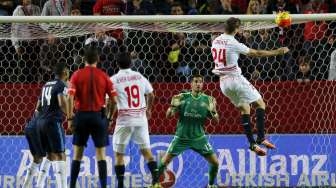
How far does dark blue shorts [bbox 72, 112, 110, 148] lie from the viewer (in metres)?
13.7

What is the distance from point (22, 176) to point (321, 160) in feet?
14.1

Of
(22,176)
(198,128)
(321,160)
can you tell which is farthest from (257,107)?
(22,176)

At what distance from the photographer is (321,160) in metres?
16.8

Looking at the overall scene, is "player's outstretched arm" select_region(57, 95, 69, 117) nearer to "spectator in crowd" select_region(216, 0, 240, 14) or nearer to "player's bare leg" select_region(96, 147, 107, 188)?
"player's bare leg" select_region(96, 147, 107, 188)

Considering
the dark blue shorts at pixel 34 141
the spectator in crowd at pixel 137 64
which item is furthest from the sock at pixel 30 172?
the spectator in crowd at pixel 137 64

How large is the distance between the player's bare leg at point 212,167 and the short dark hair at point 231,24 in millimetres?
2003

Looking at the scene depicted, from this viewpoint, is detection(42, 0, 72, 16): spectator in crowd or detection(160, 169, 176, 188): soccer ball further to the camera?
detection(42, 0, 72, 16): spectator in crowd

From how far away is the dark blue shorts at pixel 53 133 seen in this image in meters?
15.1

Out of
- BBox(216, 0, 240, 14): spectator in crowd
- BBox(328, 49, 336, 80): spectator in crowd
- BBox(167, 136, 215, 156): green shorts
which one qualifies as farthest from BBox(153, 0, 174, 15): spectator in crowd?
BBox(167, 136, 215, 156): green shorts

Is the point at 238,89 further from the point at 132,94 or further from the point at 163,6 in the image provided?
the point at 163,6

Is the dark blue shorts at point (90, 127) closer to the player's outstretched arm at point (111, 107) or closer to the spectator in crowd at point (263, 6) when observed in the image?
the player's outstretched arm at point (111, 107)

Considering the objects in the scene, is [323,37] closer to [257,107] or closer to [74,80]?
[257,107]

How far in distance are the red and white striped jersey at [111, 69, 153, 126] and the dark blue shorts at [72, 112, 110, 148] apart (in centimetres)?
38

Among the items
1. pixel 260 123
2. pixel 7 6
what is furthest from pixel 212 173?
pixel 7 6
